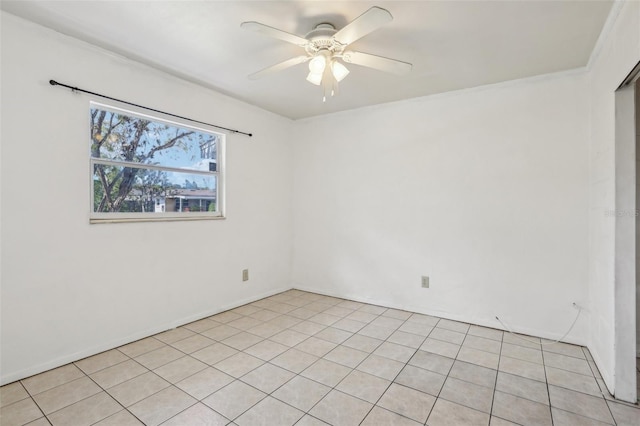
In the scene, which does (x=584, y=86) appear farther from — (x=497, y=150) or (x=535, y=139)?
(x=497, y=150)

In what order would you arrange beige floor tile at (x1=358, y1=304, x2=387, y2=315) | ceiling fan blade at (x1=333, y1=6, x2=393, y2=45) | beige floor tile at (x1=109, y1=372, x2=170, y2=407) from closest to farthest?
ceiling fan blade at (x1=333, y1=6, x2=393, y2=45) < beige floor tile at (x1=109, y1=372, x2=170, y2=407) < beige floor tile at (x1=358, y1=304, x2=387, y2=315)

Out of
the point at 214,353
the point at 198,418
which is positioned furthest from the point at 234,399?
the point at 214,353

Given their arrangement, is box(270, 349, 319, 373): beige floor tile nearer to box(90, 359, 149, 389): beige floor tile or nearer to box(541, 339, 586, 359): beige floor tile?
box(90, 359, 149, 389): beige floor tile

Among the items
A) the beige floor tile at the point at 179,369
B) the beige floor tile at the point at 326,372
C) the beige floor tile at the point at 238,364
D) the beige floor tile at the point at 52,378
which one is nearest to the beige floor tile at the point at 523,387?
the beige floor tile at the point at 326,372

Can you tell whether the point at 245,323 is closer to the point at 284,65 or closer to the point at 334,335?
the point at 334,335

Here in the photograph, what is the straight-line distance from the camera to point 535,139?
2.82 m

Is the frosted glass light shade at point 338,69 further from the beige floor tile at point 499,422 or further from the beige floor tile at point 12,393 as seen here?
the beige floor tile at point 12,393

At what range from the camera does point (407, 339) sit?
9.03 ft

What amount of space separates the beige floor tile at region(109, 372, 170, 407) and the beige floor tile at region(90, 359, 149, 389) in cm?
5

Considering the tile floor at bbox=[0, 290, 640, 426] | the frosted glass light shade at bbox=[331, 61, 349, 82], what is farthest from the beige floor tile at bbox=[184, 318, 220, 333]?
the frosted glass light shade at bbox=[331, 61, 349, 82]

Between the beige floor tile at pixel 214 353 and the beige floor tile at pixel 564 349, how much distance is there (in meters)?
2.58

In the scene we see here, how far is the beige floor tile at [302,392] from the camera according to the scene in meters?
1.84

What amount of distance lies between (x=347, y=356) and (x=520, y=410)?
1135mm

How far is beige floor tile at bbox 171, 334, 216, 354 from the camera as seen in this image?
2533mm
